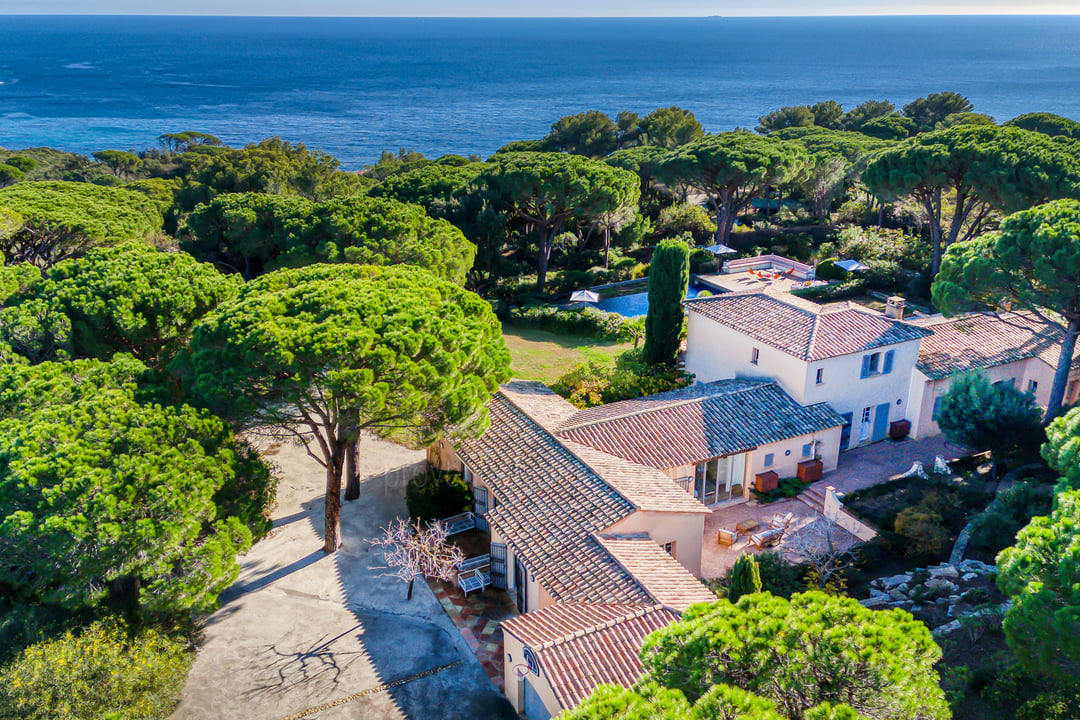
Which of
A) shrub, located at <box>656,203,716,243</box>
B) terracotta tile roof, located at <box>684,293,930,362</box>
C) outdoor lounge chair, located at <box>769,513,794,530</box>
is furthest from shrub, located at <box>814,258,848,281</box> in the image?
outdoor lounge chair, located at <box>769,513,794,530</box>

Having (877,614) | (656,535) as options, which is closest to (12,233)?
(656,535)

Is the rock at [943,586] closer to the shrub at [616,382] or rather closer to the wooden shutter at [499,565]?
the wooden shutter at [499,565]

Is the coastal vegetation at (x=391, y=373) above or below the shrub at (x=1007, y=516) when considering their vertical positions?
above

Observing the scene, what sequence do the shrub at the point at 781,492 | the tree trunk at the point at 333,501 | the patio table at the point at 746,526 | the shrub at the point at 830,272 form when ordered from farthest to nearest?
the shrub at the point at 830,272
the shrub at the point at 781,492
the patio table at the point at 746,526
the tree trunk at the point at 333,501

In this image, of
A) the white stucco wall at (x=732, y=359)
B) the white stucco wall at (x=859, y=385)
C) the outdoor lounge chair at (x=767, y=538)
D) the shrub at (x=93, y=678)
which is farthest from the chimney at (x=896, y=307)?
the shrub at (x=93, y=678)

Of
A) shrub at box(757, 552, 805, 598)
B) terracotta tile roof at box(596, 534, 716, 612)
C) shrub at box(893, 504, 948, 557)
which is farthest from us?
shrub at box(893, 504, 948, 557)

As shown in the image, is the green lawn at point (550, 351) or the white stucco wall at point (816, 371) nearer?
the white stucco wall at point (816, 371)

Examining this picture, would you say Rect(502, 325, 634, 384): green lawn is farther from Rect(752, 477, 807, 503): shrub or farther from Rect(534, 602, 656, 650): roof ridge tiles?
Rect(534, 602, 656, 650): roof ridge tiles
